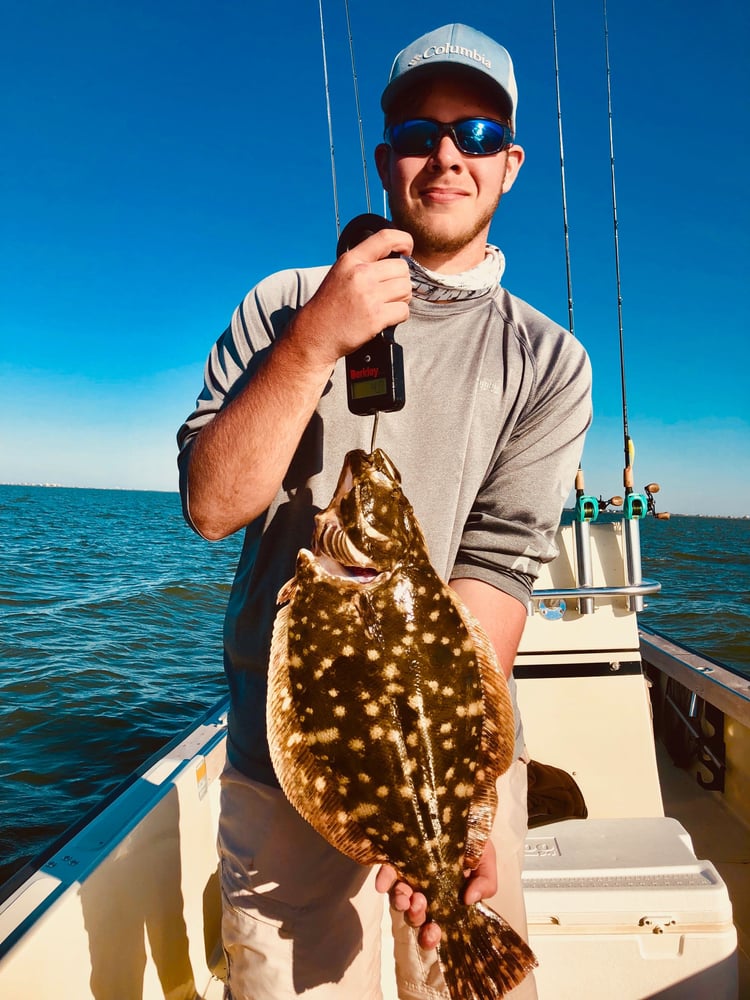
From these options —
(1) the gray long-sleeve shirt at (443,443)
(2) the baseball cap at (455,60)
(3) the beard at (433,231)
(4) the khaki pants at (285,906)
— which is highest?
(2) the baseball cap at (455,60)

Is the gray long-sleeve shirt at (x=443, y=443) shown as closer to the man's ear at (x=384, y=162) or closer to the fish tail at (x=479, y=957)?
the man's ear at (x=384, y=162)

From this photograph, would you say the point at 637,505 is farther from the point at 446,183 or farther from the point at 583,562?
the point at 446,183

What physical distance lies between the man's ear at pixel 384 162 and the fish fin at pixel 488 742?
1465mm

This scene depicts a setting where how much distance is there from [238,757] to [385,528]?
96 centimetres

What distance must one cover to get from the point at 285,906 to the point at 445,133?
2.42m

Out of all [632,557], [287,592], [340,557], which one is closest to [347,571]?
[340,557]

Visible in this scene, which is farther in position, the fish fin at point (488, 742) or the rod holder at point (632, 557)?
the rod holder at point (632, 557)

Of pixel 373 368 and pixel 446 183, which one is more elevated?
pixel 446 183

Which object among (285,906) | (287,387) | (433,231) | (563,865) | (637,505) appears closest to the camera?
(287,387)

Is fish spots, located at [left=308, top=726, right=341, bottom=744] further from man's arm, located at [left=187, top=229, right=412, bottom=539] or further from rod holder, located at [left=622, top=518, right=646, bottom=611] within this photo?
rod holder, located at [left=622, top=518, right=646, bottom=611]

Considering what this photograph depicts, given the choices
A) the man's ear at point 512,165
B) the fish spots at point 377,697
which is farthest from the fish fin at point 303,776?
the man's ear at point 512,165

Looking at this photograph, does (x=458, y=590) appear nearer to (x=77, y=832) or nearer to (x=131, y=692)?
(x=77, y=832)

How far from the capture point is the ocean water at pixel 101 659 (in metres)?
7.08

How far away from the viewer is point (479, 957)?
1592 millimetres
